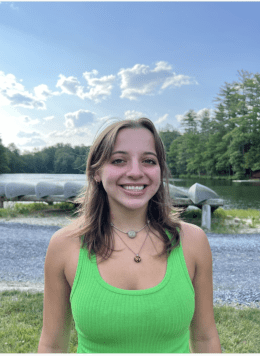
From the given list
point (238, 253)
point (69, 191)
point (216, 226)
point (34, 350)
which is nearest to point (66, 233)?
point (34, 350)

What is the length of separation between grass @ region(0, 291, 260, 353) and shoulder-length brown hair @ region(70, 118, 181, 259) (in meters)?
1.89

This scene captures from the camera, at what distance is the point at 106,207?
1.64 meters

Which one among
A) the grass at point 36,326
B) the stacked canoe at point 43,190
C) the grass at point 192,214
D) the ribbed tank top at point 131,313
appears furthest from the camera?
the stacked canoe at point 43,190

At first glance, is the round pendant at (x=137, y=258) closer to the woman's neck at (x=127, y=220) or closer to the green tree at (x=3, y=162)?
the woman's neck at (x=127, y=220)

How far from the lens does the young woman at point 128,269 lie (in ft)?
4.10

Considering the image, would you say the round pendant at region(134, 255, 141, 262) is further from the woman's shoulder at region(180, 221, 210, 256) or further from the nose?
the nose

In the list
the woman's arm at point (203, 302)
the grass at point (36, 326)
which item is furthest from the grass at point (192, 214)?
the woman's arm at point (203, 302)

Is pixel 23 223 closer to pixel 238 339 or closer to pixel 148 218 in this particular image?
pixel 238 339

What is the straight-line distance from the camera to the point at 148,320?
1.23 meters

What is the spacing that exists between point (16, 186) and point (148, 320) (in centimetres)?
1255

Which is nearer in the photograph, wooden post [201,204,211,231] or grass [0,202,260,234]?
wooden post [201,204,211,231]

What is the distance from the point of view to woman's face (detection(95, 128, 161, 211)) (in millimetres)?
1400

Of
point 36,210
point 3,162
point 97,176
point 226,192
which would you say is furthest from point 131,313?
point 3,162

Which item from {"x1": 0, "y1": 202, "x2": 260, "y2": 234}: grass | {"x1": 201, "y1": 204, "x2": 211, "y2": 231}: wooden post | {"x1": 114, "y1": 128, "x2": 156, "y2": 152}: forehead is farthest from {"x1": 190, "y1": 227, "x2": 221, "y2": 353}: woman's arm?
{"x1": 201, "y1": 204, "x2": 211, "y2": 231}: wooden post
